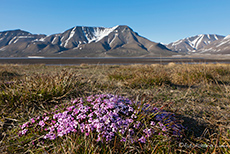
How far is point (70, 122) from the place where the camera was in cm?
286

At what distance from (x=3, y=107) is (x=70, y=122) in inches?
96.1

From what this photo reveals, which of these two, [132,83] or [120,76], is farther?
[120,76]

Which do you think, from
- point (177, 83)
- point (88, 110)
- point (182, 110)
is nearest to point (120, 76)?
point (177, 83)

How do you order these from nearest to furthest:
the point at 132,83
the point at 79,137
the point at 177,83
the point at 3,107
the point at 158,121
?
the point at 79,137 < the point at 158,121 < the point at 3,107 < the point at 132,83 < the point at 177,83

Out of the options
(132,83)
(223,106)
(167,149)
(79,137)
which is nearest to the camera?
(167,149)

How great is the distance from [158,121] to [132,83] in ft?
12.0

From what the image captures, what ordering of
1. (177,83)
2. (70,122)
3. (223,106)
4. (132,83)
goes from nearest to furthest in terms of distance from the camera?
(70,122)
(223,106)
(132,83)
(177,83)

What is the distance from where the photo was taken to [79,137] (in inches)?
106

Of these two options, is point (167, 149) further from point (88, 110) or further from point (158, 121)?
point (88, 110)

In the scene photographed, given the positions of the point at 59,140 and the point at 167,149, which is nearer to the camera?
the point at 167,149

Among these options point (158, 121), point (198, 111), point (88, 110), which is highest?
point (88, 110)

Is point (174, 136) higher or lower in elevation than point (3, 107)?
lower

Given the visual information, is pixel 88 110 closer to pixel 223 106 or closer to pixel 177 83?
pixel 223 106

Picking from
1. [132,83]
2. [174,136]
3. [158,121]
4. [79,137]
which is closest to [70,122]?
[79,137]
